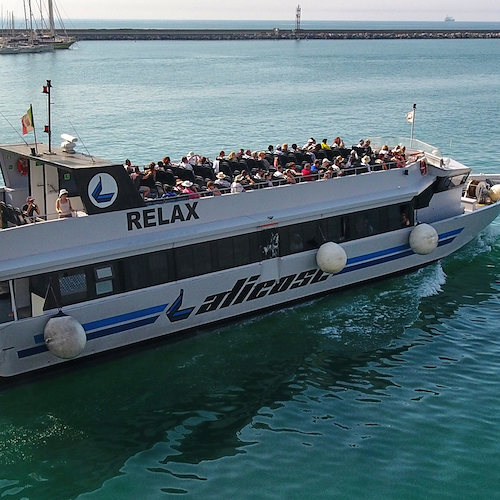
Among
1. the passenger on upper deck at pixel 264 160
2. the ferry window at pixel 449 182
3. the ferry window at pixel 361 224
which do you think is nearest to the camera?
the ferry window at pixel 361 224

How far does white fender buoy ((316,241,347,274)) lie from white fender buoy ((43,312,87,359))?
5678 millimetres

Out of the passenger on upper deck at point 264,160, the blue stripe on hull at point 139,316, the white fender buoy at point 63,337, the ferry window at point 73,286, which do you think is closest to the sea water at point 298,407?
the blue stripe on hull at point 139,316

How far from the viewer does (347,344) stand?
49.0ft

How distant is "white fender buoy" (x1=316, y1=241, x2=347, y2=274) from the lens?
15453 mm

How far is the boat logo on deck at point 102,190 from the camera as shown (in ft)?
42.1

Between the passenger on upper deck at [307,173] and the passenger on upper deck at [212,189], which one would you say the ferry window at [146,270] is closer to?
the passenger on upper deck at [212,189]

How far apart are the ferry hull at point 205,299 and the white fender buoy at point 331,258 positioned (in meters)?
0.30

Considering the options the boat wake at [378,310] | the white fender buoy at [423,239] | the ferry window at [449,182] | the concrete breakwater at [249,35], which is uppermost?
the concrete breakwater at [249,35]

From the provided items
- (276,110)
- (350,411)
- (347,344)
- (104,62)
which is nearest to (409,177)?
(347,344)

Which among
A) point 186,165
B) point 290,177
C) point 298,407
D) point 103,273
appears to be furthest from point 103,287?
point 290,177

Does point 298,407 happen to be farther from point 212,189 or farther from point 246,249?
point 212,189

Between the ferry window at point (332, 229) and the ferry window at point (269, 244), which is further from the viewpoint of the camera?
the ferry window at point (332, 229)

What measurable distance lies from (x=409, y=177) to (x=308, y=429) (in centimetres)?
804

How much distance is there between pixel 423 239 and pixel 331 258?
3025mm
